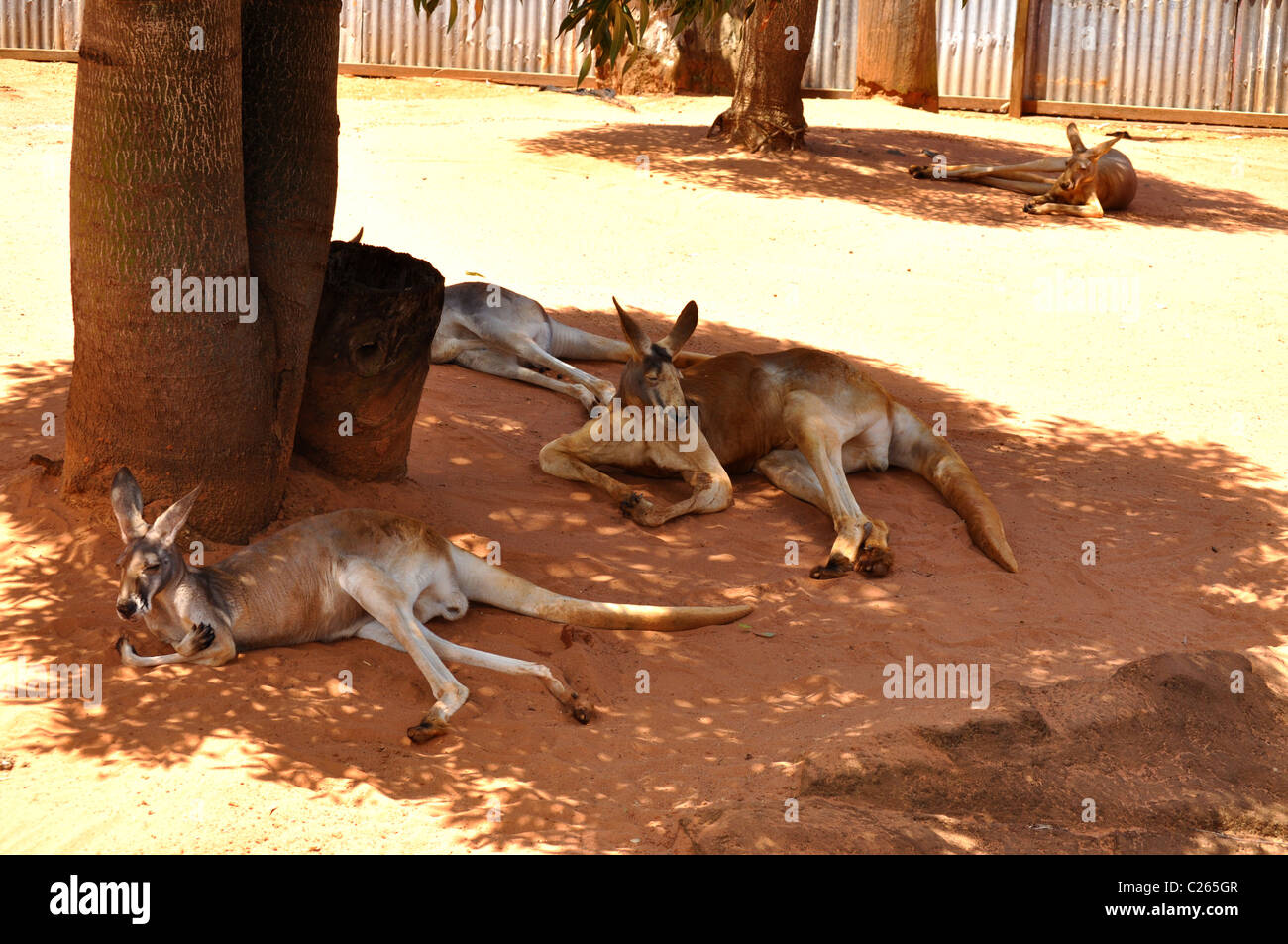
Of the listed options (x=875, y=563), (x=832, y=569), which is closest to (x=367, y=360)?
(x=832, y=569)

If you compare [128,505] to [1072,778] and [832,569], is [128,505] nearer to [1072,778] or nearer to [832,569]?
[832,569]

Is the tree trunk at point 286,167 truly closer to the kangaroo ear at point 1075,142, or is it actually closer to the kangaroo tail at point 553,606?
the kangaroo tail at point 553,606

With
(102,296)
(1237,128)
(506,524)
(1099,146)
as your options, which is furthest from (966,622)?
(1237,128)

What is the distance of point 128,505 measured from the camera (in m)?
4.34

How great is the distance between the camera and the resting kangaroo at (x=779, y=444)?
637 cm

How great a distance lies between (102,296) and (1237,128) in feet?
52.4

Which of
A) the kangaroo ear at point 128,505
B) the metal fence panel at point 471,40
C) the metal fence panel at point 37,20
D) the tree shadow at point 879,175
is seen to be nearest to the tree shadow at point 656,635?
the kangaroo ear at point 128,505

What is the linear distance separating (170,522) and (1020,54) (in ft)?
50.5

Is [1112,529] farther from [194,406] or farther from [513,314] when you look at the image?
[194,406]

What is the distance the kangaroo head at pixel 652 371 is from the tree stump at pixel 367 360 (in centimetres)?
125

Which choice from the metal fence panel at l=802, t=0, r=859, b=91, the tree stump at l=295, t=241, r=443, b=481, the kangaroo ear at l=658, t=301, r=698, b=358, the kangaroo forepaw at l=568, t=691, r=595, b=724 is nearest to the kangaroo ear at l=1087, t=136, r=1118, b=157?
the metal fence panel at l=802, t=0, r=859, b=91

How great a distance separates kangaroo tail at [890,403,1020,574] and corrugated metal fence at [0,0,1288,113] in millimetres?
11370

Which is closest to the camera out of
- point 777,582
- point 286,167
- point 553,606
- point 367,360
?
point 553,606

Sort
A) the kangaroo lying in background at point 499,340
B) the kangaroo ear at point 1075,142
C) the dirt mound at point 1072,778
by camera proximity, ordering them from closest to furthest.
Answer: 1. the dirt mound at point 1072,778
2. the kangaroo lying in background at point 499,340
3. the kangaroo ear at point 1075,142
